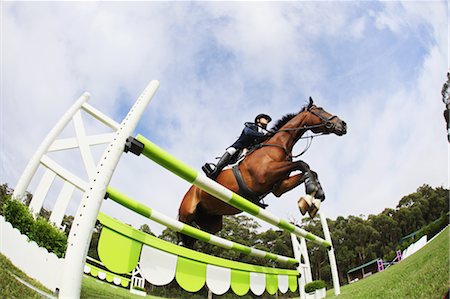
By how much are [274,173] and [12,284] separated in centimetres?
169

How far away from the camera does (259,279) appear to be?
121 inches

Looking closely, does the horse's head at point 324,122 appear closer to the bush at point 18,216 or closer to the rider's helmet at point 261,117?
the rider's helmet at point 261,117

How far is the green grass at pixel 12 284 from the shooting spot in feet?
4.84

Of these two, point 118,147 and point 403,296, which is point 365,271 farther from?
point 118,147

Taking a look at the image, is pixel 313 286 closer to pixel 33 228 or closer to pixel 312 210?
pixel 312 210

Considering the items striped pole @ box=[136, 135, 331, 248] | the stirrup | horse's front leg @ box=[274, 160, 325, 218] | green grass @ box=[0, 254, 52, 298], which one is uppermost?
the stirrup

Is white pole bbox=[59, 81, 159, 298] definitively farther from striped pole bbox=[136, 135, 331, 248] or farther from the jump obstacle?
striped pole bbox=[136, 135, 331, 248]

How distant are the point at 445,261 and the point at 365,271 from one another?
8891 millimetres

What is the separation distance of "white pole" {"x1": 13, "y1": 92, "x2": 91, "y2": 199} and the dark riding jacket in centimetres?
160

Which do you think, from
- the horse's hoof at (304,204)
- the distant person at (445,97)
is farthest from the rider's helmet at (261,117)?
the distant person at (445,97)

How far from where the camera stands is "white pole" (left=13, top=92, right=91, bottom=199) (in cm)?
268

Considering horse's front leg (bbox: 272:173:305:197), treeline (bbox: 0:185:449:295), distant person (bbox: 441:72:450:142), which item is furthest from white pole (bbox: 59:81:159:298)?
treeline (bbox: 0:185:449:295)

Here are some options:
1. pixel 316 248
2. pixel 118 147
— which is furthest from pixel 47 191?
pixel 316 248

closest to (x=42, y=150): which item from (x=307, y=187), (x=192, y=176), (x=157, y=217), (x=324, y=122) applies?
(x=157, y=217)
